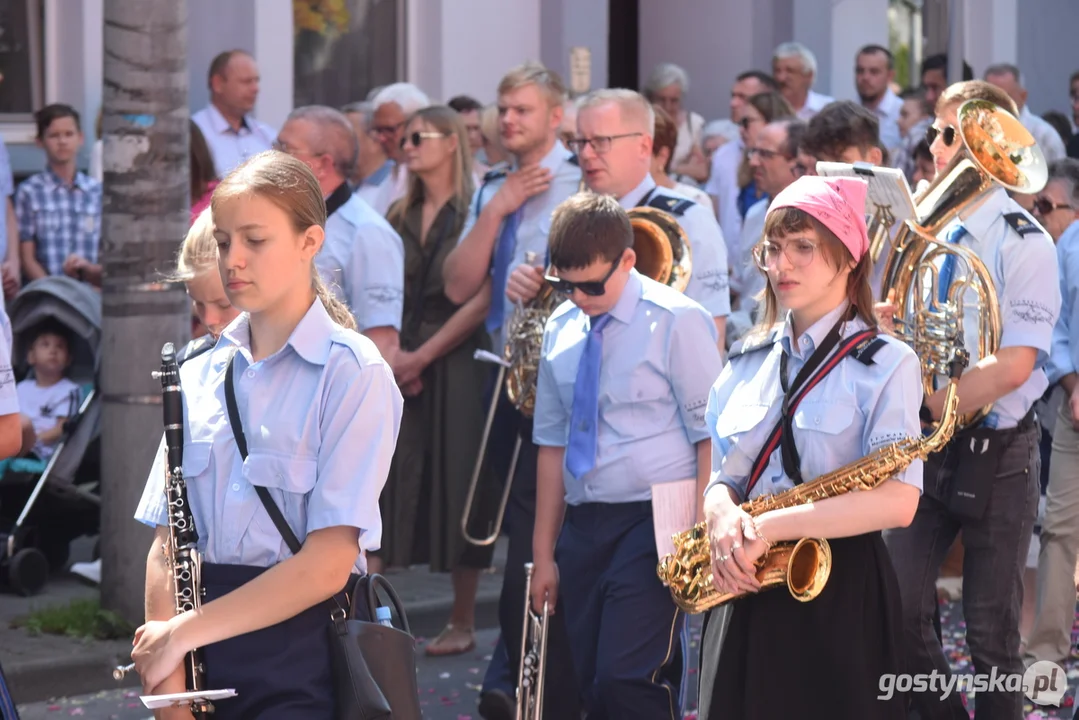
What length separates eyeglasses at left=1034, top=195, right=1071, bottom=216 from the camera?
7.59 m

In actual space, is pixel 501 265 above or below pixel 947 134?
below

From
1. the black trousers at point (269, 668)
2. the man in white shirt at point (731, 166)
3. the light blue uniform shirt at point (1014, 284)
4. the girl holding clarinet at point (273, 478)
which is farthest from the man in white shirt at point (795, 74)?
the black trousers at point (269, 668)

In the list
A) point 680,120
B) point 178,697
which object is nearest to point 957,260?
point 178,697

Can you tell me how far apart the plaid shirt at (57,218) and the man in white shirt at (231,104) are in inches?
30.9

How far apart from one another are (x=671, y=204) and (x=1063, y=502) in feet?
6.37

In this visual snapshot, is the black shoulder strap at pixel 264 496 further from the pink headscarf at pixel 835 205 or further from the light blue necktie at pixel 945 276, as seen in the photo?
the light blue necktie at pixel 945 276

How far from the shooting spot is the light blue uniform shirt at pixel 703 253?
20.9ft

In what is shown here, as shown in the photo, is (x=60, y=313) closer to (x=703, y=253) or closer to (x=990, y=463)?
(x=703, y=253)

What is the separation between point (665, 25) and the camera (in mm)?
16156

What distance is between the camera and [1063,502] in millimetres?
6781

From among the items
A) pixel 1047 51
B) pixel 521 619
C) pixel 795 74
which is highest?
pixel 1047 51

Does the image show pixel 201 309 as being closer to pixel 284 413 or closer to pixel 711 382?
pixel 284 413

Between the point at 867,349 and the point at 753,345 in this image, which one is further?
the point at 753,345

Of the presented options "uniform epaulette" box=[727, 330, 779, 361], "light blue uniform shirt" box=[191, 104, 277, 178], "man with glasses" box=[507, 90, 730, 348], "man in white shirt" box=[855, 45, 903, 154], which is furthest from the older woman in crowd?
"uniform epaulette" box=[727, 330, 779, 361]
